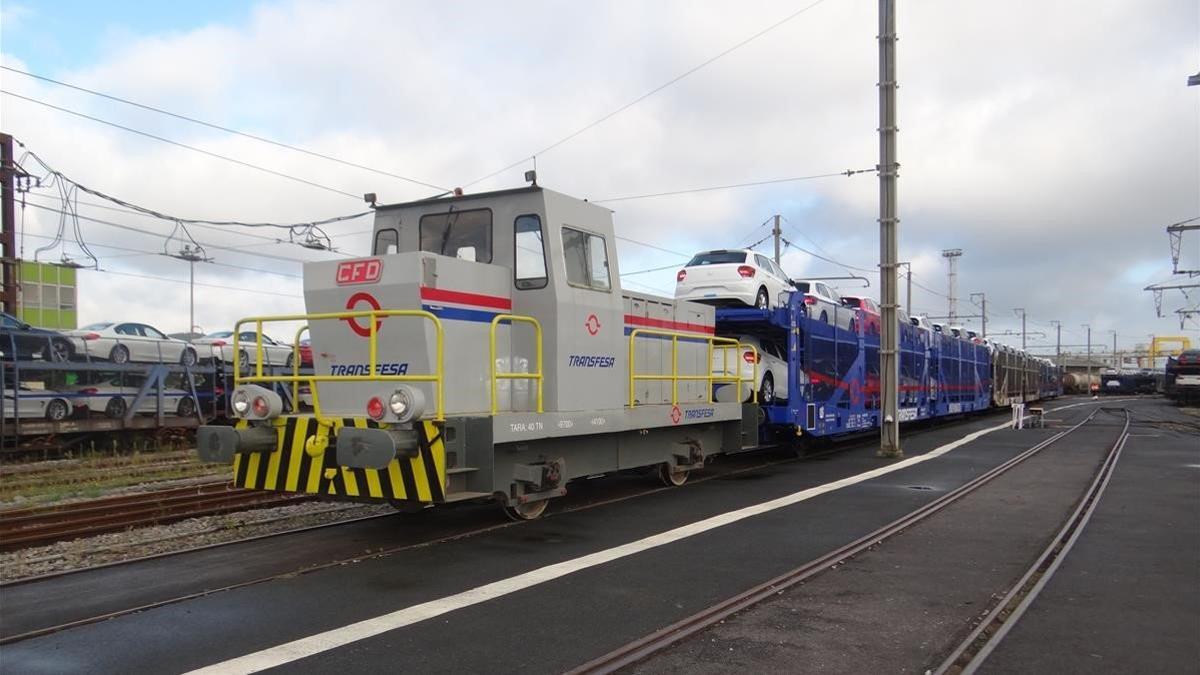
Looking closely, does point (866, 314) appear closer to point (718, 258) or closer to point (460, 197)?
point (718, 258)

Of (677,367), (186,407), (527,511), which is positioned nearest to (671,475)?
(677,367)

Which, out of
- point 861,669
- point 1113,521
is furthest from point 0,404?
point 1113,521

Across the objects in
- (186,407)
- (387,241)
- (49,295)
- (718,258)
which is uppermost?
(49,295)

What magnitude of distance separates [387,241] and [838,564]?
570 centimetres

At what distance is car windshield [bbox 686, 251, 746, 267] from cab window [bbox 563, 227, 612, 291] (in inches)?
267

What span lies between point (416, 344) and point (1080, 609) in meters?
5.67

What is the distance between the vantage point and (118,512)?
900 centimetres

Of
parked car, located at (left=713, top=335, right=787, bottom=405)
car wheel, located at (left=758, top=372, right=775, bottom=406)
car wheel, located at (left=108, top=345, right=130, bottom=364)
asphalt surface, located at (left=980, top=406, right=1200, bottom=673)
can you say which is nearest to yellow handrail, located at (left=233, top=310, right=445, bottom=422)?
asphalt surface, located at (left=980, top=406, right=1200, bottom=673)

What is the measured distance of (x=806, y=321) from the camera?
14336 millimetres

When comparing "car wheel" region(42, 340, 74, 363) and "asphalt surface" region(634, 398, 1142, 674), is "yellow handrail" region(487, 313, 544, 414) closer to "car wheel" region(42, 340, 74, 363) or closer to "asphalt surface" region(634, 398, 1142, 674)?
"asphalt surface" region(634, 398, 1142, 674)

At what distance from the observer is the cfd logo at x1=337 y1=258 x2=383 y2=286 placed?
7.50 m

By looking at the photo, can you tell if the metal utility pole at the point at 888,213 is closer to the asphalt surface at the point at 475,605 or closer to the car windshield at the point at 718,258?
the car windshield at the point at 718,258

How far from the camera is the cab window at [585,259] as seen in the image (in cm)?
852

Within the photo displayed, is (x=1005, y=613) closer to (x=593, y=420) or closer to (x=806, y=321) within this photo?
(x=593, y=420)
